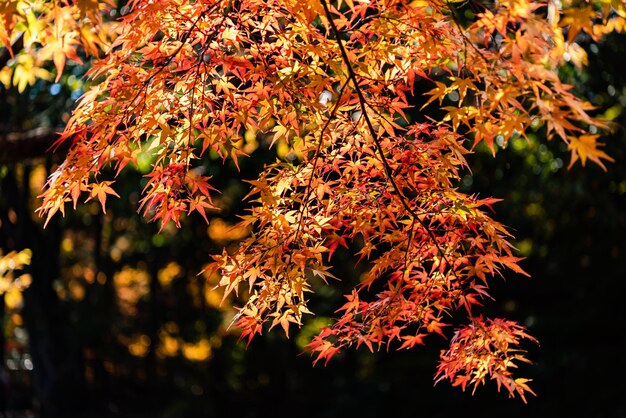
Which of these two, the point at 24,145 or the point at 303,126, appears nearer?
the point at 303,126

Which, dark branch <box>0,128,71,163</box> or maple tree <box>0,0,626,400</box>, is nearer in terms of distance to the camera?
maple tree <box>0,0,626,400</box>

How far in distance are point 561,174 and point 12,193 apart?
631cm

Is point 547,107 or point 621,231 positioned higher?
point 547,107

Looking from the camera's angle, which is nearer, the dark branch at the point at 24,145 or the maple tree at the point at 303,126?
the maple tree at the point at 303,126

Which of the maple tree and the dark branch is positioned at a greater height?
the maple tree

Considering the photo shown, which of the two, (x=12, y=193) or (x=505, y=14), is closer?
(x=505, y=14)

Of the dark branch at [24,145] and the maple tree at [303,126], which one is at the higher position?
the maple tree at [303,126]

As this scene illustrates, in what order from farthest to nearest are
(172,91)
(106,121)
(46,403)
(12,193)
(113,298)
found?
(113,298), (46,403), (12,193), (172,91), (106,121)

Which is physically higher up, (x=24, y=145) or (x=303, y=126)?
(x=303, y=126)

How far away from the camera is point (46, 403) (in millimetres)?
9664

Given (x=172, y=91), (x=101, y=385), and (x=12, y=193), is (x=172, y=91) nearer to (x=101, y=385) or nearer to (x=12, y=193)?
(x=12, y=193)

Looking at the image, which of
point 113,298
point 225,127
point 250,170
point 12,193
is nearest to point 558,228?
point 250,170

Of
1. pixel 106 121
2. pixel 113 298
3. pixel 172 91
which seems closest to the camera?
pixel 106 121

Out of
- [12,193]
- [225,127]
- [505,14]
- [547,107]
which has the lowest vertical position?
[12,193]
